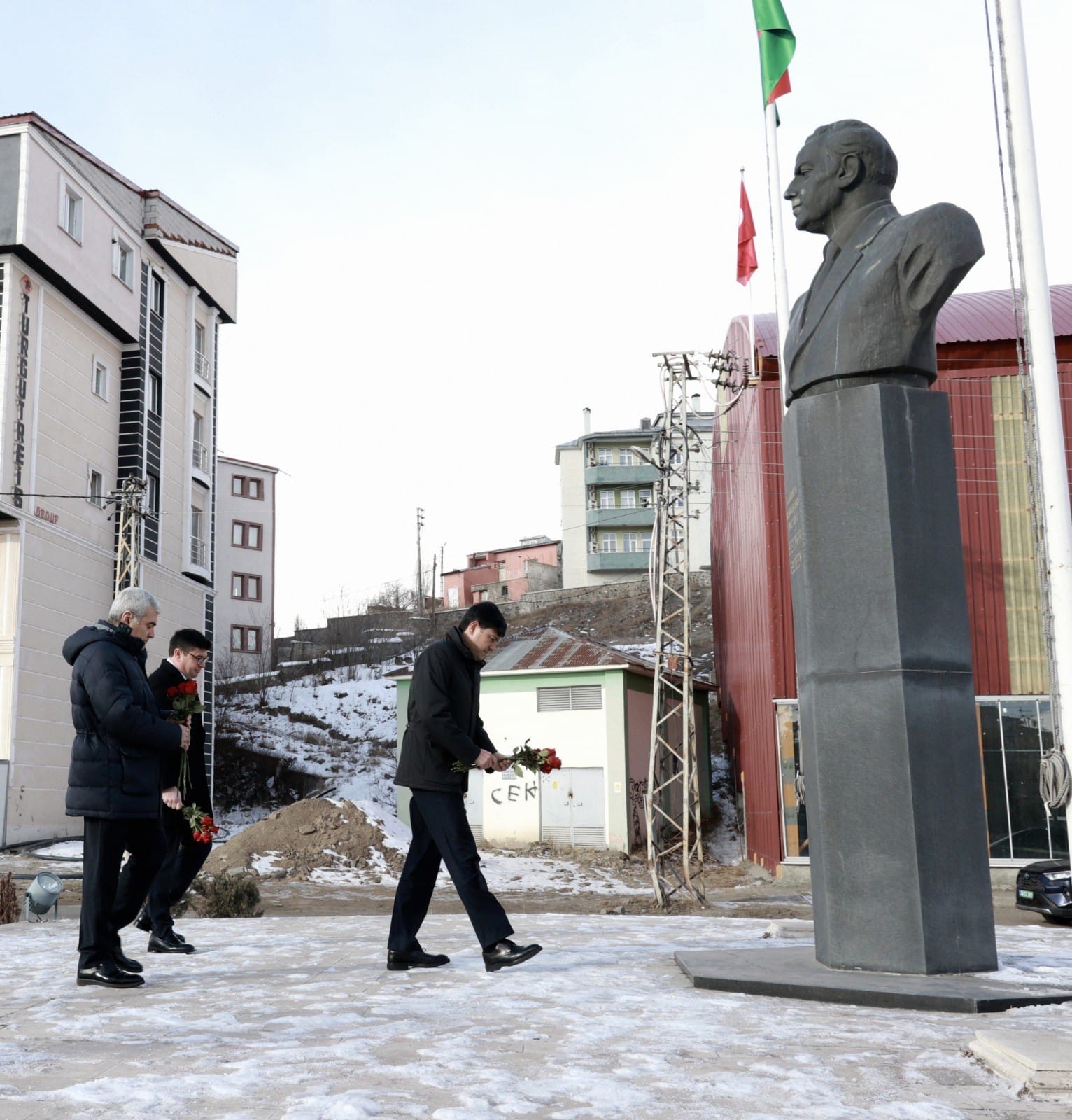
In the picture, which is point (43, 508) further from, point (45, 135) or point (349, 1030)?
point (349, 1030)

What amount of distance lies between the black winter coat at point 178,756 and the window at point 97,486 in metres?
24.7

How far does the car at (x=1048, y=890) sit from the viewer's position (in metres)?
14.1

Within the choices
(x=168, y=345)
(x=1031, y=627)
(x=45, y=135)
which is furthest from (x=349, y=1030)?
(x=168, y=345)

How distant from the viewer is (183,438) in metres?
35.0

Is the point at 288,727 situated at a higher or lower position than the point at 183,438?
lower

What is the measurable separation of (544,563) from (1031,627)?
53.6m

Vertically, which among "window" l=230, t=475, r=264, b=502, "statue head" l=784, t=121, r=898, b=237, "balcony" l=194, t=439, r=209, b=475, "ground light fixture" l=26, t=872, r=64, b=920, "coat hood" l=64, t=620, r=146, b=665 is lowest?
"ground light fixture" l=26, t=872, r=64, b=920

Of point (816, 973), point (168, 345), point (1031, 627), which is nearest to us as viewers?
point (816, 973)

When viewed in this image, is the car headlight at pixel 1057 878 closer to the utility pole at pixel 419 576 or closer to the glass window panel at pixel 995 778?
the glass window panel at pixel 995 778

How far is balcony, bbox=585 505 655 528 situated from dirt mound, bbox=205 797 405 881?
41081 mm

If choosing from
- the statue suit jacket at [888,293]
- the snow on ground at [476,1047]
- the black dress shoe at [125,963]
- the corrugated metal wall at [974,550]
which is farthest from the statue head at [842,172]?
the corrugated metal wall at [974,550]

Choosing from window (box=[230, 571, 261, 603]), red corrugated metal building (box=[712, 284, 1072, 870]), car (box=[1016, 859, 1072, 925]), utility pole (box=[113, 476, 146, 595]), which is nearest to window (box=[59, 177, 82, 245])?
utility pole (box=[113, 476, 146, 595])

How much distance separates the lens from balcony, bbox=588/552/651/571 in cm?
6469

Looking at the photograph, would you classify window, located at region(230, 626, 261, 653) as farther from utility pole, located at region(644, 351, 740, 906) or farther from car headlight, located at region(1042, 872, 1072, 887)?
car headlight, located at region(1042, 872, 1072, 887)
